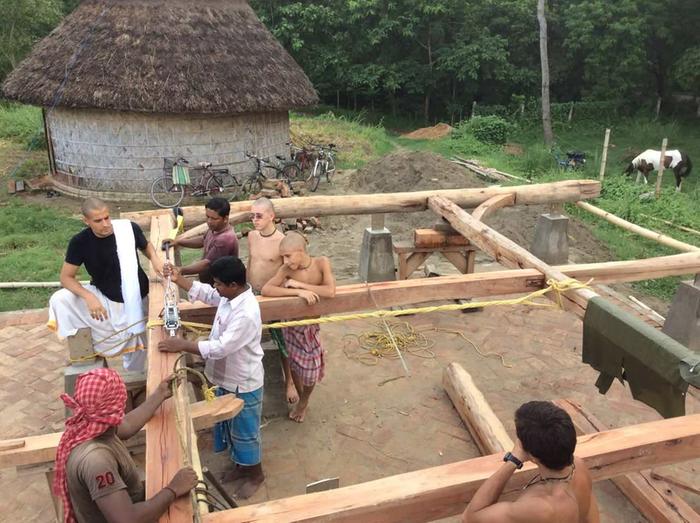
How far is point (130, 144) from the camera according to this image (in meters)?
12.4

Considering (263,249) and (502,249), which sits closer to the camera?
(263,249)

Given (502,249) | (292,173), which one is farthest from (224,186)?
(502,249)

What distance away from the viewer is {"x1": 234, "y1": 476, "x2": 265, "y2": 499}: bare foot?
3.80 m

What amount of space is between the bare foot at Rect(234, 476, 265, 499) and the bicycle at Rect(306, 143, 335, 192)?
1035 cm

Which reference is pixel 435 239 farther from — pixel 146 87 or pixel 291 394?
pixel 146 87

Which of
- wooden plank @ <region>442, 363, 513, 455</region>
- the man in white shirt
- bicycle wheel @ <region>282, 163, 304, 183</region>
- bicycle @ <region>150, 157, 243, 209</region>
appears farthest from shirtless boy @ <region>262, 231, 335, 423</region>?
bicycle wheel @ <region>282, 163, 304, 183</region>

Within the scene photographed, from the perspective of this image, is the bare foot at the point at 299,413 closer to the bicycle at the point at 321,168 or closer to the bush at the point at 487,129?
the bicycle at the point at 321,168

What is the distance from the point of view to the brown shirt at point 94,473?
6.59ft

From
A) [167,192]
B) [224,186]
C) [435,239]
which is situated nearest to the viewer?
[435,239]

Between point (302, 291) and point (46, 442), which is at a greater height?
point (302, 291)

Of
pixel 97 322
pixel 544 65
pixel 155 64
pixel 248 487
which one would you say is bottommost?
pixel 248 487

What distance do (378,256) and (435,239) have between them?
72 cm

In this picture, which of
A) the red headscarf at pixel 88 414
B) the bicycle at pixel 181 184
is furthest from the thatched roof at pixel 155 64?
the red headscarf at pixel 88 414

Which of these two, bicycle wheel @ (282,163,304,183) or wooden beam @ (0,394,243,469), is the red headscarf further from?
bicycle wheel @ (282,163,304,183)
